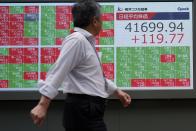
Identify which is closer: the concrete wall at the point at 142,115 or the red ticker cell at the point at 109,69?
the red ticker cell at the point at 109,69

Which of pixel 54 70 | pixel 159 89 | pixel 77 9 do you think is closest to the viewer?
pixel 54 70

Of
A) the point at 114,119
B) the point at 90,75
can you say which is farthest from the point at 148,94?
the point at 90,75

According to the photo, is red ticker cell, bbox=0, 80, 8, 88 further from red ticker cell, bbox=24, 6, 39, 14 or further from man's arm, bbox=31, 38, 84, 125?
man's arm, bbox=31, 38, 84, 125

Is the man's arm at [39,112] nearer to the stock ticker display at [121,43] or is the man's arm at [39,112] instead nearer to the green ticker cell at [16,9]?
the stock ticker display at [121,43]

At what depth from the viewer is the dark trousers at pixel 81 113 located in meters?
3.10

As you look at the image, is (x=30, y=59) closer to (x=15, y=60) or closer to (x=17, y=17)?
(x=15, y=60)

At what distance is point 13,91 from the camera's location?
5.55m

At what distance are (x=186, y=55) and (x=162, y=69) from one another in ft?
1.14

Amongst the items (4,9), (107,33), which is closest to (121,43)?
(107,33)

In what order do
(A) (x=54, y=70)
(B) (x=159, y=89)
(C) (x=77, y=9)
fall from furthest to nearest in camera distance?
(B) (x=159, y=89) < (C) (x=77, y=9) < (A) (x=54, y=70)

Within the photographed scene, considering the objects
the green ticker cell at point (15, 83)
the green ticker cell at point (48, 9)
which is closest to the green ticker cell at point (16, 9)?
the green ticker cell at point (48, 9)

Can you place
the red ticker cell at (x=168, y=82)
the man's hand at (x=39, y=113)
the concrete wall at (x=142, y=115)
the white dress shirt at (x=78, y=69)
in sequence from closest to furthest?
1. the man's hand at (x=39, y=113)
2. the white dress shirt at (x=78, y=69)
3. the red ticker cell at (x=168, y=82)
4. the concrete wall at (x=142, y=115)

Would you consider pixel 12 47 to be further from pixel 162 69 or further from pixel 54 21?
pixel 162 69

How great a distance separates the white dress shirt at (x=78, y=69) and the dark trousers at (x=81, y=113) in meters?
0.05
